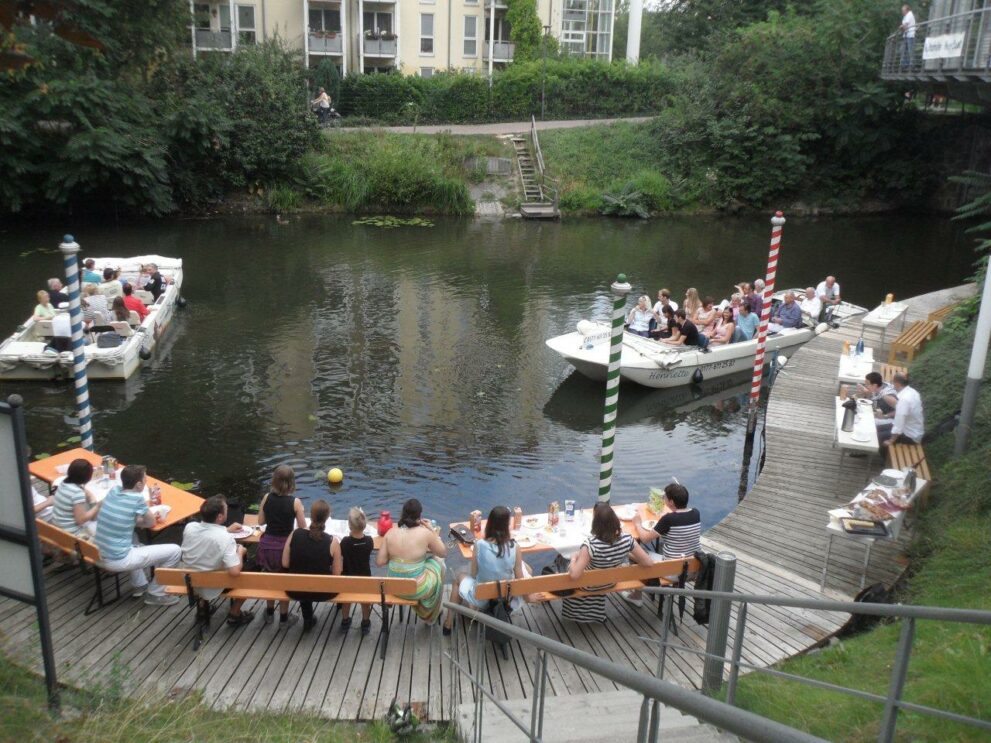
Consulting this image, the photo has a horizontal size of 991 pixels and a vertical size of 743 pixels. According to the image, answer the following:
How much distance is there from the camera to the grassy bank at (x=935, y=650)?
5.23 metres

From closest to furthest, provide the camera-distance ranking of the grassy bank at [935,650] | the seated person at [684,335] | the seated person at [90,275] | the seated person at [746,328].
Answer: the grassy bank at [935,650] → the seated person at [684,335] → the seated person at [746,328] → the seated person at [90,275]

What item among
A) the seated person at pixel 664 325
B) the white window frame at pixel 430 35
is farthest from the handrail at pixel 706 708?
the white window frame at pixel 430 35

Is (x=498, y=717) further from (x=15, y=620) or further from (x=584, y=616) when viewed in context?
(x=15, y=620)

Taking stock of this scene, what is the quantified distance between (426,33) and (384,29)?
2.41m

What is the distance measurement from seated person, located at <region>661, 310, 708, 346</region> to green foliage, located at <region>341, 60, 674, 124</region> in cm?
3050

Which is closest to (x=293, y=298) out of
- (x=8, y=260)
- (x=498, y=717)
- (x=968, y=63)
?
(x=8, y=260)

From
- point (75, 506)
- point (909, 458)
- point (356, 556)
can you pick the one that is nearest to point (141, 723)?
point (356, 556)

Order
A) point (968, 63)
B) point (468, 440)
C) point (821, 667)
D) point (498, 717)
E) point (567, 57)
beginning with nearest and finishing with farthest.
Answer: point (498, 717), point (821, 667), point (468, 440), point (968, 63), point (567, 57)

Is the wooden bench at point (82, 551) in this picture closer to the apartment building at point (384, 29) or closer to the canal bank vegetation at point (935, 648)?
the canal bank vegetation at point (935, 648)

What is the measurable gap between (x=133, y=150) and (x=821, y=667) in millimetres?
30721

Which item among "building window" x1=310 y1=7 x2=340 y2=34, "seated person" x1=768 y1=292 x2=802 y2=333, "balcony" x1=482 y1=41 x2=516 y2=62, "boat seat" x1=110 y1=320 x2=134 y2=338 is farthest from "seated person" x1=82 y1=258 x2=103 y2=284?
"balcony" x1=482 y1=41 x2=516 y2=62

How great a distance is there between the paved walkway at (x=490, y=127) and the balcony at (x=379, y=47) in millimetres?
6925

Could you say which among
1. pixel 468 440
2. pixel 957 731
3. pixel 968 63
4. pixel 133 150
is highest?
pixel 968 63

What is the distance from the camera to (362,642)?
7.62 meters
